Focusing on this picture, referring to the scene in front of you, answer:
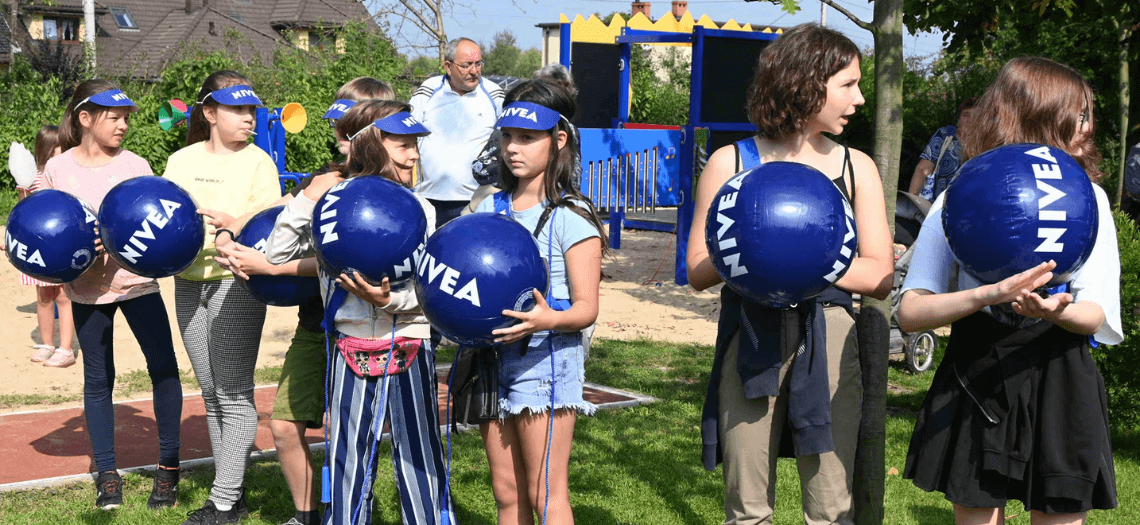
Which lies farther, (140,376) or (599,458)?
(140,376)

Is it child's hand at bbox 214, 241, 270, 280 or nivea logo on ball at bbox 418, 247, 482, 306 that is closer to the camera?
nivea logo on ball at bbox 418, 247, 482, 306

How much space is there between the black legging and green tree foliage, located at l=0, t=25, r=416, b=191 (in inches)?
436

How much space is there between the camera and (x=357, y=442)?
149 inches

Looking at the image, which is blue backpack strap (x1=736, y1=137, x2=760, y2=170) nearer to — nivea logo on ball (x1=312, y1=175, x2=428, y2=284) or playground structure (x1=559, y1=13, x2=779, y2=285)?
nivea logo on ball (x1=312, y1=175, x2=428, y2=284)

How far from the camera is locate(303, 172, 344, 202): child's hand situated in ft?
13.0

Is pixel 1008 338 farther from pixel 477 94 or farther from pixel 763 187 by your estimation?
pixel 477 94

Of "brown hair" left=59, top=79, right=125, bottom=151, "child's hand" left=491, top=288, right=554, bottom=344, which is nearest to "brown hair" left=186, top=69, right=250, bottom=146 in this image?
"brown hair" left=59, top=79, right=125, bottom=151

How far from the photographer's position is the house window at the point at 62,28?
43.7 meters

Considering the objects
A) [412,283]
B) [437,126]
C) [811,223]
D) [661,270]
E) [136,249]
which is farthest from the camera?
[661,270]

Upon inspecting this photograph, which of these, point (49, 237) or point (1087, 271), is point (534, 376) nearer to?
point (1087, 271)

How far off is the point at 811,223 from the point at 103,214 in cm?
284

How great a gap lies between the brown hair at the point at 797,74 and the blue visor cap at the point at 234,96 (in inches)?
95.1

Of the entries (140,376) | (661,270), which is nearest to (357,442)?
(140,376)

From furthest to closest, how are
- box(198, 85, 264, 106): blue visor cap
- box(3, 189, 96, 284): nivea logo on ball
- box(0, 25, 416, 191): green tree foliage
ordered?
Answer: box(0, 25, 416, 191): green tree foliage, box(198, 85, 264, 106): blue visor cap, box(3, 189, 96, 284): nivea logo on ball
